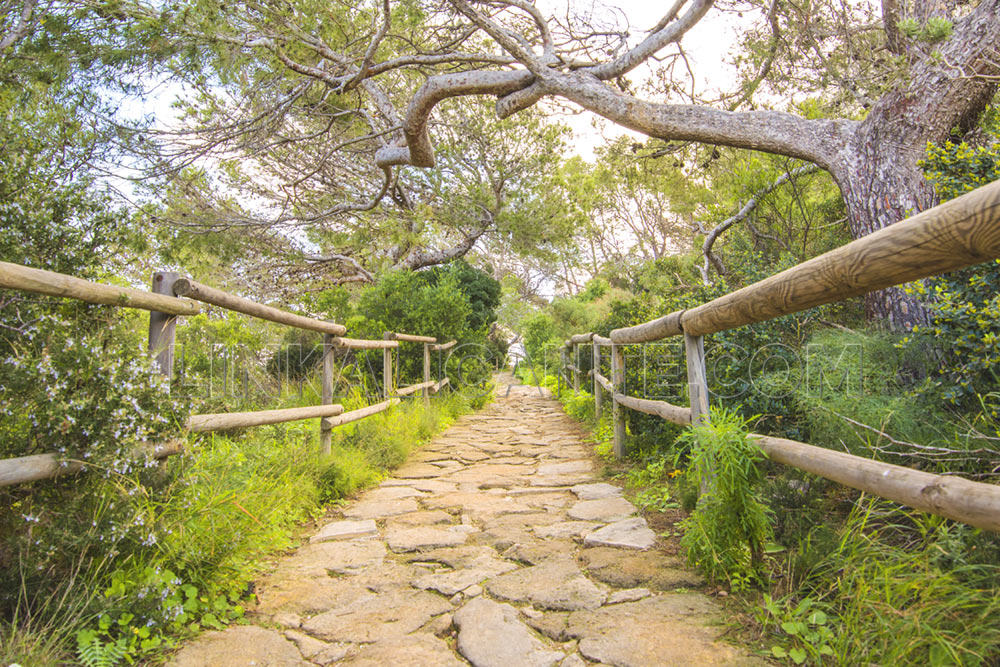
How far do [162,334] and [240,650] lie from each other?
1.25 meters

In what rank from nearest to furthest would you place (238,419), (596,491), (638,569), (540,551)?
(638,569), (238,419), (540,551), (596,491)

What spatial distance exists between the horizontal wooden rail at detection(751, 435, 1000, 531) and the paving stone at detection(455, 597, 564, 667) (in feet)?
3.33

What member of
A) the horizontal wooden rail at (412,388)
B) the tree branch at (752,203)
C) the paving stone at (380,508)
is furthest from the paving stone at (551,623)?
the tree branch at (752,203)

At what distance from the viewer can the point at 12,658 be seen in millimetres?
→ 1473

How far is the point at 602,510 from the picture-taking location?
3.46 metres

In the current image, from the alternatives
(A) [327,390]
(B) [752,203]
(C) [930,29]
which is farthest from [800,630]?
(B) [752,203]

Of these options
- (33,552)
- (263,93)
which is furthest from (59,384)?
(263,93)

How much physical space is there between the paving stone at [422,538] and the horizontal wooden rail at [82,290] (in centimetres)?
152

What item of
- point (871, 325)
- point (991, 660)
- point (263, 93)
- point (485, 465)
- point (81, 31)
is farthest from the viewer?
point (263, 93)

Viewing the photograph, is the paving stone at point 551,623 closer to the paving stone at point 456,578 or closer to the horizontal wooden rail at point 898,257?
the paving stone at point 456,578

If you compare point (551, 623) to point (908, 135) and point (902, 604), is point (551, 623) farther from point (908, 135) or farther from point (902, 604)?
point (908, 135)

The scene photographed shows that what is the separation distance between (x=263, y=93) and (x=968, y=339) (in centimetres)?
637

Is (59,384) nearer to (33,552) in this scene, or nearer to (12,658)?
(33,552)

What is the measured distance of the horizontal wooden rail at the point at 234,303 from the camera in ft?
8.16
